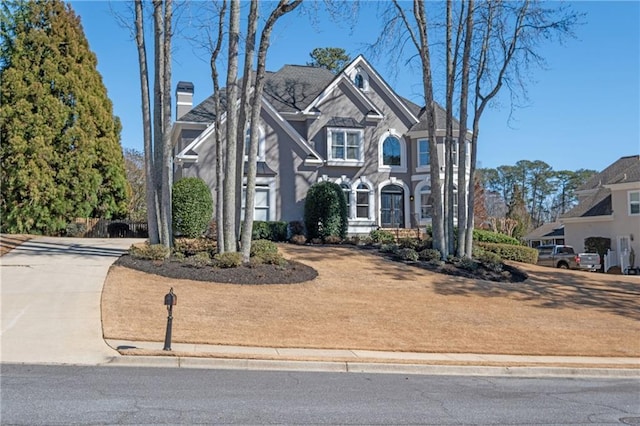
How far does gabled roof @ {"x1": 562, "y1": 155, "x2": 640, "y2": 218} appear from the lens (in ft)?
128

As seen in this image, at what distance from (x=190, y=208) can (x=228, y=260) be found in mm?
5774

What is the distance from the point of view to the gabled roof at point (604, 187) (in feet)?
128

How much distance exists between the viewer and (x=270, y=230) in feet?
89.9

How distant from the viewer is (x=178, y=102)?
33.4 m

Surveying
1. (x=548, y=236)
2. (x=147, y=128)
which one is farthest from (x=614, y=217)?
(x=147, y=128)

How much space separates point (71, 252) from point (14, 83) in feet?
41.6

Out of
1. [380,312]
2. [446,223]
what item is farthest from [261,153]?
[380,312]

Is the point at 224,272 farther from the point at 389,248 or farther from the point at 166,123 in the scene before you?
the point at 389,248

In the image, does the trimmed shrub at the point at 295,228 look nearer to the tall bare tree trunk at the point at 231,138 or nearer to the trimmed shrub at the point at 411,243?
the trimmed shrub at the point at 411,243

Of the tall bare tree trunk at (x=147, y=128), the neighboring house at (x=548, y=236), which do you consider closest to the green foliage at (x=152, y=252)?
the tall bare tree trunk at (x=147, y=128)

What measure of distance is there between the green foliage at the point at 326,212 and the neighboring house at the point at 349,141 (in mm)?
3176

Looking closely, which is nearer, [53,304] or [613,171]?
[53,304]

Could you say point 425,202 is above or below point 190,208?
above

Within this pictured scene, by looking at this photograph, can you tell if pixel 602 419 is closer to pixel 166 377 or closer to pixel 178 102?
pixel 166 377
